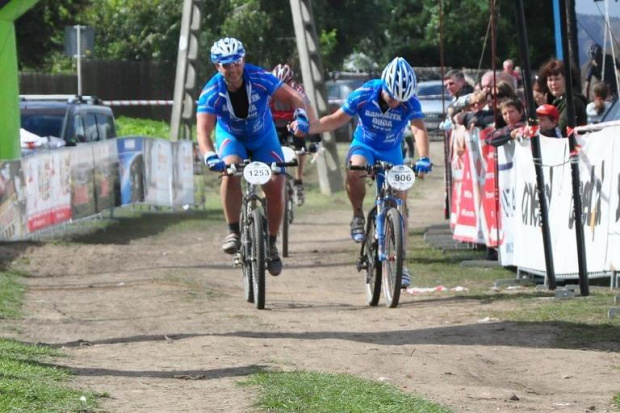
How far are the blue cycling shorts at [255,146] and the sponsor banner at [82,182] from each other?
24.9 ft

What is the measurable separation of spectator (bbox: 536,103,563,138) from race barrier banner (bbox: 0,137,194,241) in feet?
19.7

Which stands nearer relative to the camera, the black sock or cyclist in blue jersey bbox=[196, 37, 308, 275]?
cyclist in blue jersey bbox=[196, 37, 308, 275]

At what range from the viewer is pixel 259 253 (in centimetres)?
1091

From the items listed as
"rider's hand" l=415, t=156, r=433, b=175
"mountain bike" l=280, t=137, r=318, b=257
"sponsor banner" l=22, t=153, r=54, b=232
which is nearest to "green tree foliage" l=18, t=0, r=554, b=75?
"sponsor banner" l=22, t=153, r=54, b=232

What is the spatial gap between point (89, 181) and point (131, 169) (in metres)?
2.42

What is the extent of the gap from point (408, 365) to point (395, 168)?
3.27 metres

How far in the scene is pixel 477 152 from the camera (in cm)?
1505

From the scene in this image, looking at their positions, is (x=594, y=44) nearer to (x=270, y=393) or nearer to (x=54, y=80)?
(x=270, y=393)

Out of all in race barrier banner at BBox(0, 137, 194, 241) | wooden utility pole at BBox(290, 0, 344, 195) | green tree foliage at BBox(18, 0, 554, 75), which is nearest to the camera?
race barrier banner at BBox(0, 137, 194, 241)

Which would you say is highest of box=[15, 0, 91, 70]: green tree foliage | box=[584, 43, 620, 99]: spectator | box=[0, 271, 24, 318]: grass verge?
box=[15, 0, 91, 70]: green tree foliage

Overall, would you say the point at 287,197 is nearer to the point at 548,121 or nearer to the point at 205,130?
the point at 548,121

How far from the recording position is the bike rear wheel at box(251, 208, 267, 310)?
10914 mm

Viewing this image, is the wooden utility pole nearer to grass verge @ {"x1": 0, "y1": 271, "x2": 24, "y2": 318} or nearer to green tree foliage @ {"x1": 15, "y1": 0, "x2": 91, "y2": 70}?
green tree foliage @ {"x1": 15, "y1": 0, "x2": 91, "y2": 70}

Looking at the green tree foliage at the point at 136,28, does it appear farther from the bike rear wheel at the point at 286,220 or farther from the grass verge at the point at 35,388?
the grass verge at the point at 35,388
